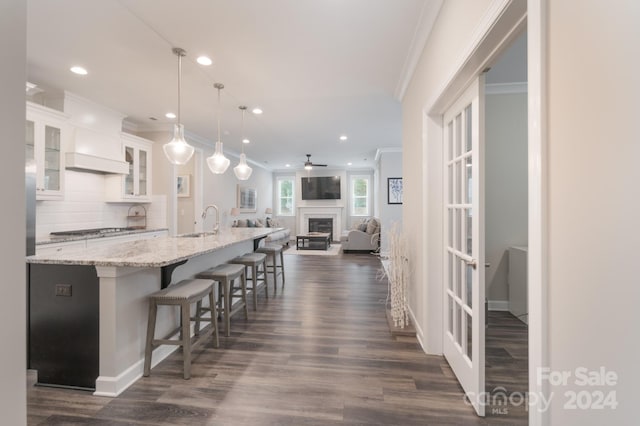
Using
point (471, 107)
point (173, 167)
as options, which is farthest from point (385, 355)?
point (173, 167)

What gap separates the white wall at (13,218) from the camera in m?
0.62

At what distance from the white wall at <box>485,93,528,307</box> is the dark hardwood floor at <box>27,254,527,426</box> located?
0.65 meters

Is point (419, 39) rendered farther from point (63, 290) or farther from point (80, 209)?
point (80, 209)

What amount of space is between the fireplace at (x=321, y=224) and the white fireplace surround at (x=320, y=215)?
0.08 m

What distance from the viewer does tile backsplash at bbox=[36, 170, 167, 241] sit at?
3.64 m

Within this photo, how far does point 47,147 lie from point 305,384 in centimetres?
400

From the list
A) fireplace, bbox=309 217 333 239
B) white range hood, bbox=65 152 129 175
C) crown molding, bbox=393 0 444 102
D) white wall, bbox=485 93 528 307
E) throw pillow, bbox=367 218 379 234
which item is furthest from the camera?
fireplace, bbox=309 217 333 239

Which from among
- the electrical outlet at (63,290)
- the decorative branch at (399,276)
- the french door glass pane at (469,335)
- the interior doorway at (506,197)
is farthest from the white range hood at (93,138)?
the interior doorway at (506,197)

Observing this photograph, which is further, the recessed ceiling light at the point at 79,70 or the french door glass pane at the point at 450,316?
the recessed ceiling light at the point at 79,70

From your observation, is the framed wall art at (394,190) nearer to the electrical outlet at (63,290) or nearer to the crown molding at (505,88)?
the crown molding at (505,88)

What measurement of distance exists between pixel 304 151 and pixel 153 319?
5.98 meters

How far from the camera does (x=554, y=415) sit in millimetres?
891

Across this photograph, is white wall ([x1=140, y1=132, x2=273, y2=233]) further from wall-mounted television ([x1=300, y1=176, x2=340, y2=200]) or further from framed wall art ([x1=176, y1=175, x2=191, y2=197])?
wall-mounted television ([x1=300, y1=176, x2=340, y2=200])

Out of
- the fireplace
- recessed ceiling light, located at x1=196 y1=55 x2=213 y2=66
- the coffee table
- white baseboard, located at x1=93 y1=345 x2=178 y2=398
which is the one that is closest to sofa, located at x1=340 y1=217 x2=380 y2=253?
the coffee table
